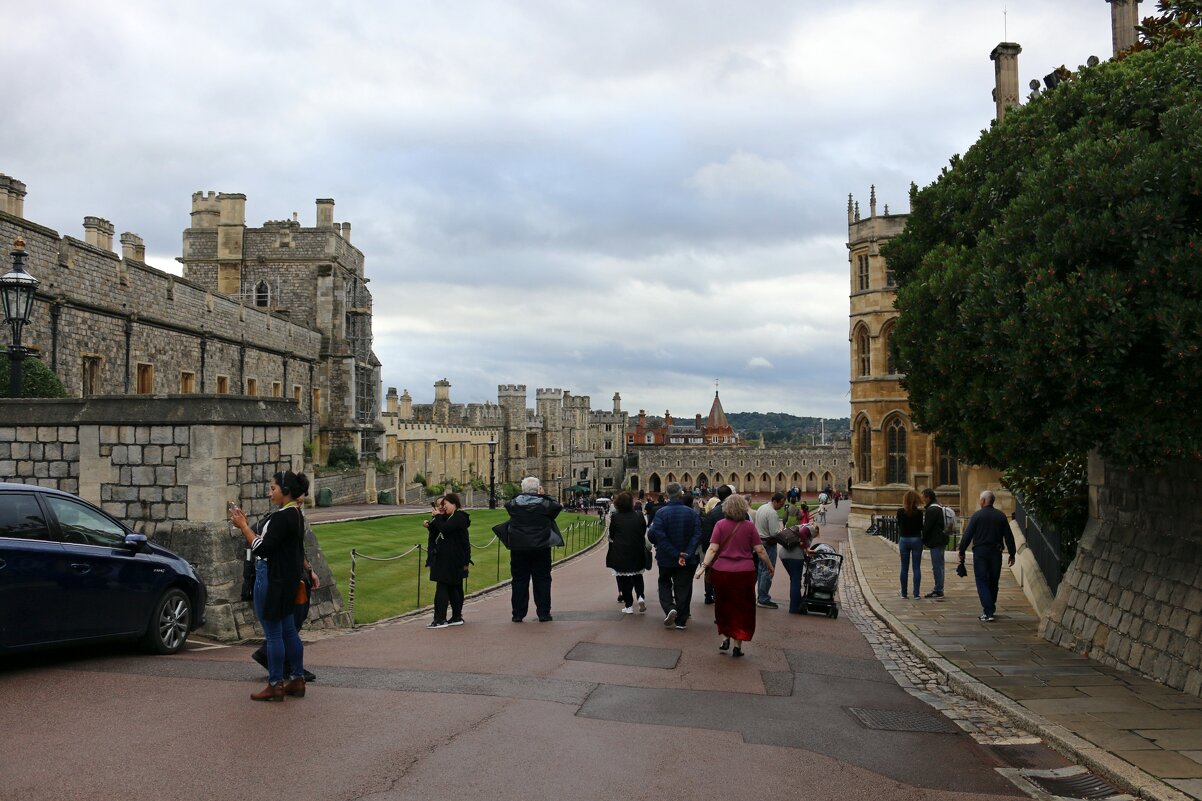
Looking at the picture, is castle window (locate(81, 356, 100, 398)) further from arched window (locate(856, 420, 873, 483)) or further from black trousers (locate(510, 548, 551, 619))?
arched window (locate(856, 420, 873, 483))

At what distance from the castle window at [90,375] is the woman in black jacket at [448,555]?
17383mm

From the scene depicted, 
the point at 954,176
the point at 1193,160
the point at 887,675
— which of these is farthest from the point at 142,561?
the point at 954,176

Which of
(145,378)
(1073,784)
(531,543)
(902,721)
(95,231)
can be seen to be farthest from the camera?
(95,231)

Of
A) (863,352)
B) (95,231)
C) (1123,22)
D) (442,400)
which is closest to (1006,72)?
(1123,22)

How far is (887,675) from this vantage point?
9.13 metres

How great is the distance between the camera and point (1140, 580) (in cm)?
927

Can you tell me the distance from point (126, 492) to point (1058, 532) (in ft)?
38.0

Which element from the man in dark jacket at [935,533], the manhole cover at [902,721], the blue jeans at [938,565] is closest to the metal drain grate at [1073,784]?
the manhole cover at [902,721]

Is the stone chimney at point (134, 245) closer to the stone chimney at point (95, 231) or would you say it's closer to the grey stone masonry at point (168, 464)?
the stone chimney at point (95, 231)

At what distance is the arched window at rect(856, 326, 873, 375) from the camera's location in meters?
35.0

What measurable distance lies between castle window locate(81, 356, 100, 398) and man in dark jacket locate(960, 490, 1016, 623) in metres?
21.8

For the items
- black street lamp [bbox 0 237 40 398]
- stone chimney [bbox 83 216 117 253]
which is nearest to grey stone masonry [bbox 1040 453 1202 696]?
black street lamp [bbox 0 237 40 398]

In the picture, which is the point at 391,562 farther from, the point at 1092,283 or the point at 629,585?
the point at 1092,283

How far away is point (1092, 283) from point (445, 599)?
749 cm
